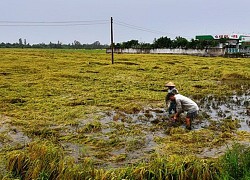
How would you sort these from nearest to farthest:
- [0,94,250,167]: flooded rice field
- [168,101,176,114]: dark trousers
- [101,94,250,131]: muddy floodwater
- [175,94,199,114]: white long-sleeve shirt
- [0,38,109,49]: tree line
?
[0,94,250,167]: flooded rice field → [175,94,199,114]: white long-sleeve shirt → [168,101,176,114]: dark trousers → [101,94,250,131]: muddy floodwater → [0,38,109,49]: tree line

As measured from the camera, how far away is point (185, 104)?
745cm

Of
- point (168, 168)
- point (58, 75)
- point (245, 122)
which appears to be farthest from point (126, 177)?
point (58, 75)

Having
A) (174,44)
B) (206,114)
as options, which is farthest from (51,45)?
(206,114)

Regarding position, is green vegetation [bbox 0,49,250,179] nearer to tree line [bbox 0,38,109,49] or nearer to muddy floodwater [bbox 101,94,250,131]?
muddy floodwater [bbox 101,94,250,131]

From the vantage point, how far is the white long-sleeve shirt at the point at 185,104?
24.2 feet

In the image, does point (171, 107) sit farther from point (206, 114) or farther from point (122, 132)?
point (122, 132)

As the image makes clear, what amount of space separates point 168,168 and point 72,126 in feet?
12.7

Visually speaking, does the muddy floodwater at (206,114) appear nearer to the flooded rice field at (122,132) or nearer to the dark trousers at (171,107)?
the flooded rice field at (122,132)

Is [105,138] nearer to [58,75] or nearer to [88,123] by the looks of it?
[88,123]

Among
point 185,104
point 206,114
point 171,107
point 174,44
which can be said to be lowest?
point 206,114

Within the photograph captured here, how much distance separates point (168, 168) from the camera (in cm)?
435

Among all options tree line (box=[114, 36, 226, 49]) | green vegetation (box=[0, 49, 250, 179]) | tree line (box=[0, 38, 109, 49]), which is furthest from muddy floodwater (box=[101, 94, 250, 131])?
tree line (box=[0, 38, 109, 49])

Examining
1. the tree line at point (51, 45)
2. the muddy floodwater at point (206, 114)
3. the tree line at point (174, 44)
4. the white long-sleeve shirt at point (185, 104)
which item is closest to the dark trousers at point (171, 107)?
the muddy floodwater at point (206, 114)

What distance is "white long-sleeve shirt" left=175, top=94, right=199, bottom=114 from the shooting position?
7391 mm
